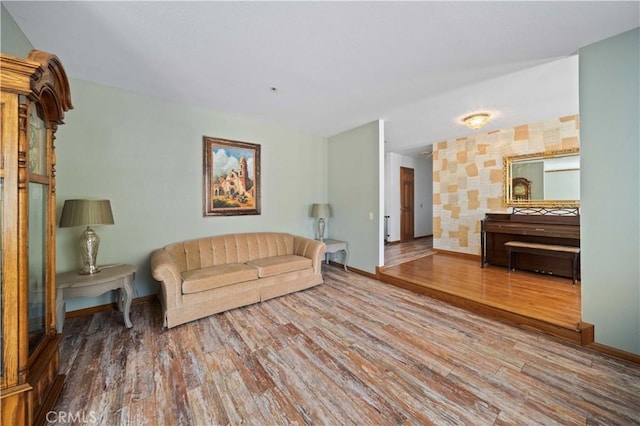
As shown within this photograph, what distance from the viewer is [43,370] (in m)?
1.34

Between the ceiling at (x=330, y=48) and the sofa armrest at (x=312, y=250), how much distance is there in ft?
6.49

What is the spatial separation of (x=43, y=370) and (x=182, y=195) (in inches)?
88.4

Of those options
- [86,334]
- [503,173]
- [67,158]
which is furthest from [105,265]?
[503,173]

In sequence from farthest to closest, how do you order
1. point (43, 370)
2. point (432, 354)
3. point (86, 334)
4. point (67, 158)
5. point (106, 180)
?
point (106, 180), point (67, 158), point (86, 334), point (432, 354), point (43, 370)

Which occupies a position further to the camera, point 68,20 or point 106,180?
point 106,180

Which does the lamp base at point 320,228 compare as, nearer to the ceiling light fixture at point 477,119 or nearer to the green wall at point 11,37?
the ceiling light fixture at point 477,119

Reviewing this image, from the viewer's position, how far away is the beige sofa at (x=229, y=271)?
2.41m

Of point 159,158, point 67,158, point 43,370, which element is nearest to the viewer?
point 43,370

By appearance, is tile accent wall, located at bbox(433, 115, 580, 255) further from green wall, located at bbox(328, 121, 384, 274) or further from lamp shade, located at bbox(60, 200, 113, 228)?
lamp shade, located at bbox(60, 200, 113, 228)

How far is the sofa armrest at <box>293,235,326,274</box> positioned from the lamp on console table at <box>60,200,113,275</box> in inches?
91.7

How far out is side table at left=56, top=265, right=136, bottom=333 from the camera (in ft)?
6.83

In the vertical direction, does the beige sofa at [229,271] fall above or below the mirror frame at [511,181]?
below

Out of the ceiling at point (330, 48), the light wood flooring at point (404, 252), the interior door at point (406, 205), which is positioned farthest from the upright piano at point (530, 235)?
the interior door at point (406, 205)

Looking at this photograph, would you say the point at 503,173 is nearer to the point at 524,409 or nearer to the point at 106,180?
the point at 524,409
